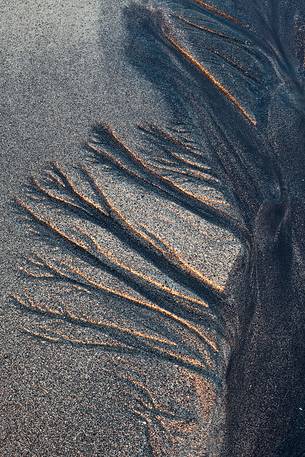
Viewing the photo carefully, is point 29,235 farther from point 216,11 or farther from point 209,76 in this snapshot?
point 216,11

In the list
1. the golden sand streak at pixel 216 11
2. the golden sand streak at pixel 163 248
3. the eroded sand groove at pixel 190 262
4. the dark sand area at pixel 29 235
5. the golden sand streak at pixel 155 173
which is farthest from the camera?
the golden sand streak at pixel 216 11

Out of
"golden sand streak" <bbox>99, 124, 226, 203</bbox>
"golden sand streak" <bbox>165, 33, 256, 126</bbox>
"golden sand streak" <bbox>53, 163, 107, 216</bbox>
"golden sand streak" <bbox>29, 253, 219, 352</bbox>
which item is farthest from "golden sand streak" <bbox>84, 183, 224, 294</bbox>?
"golden sand streak" <bbox>165, 33, 256, 126</bbox>

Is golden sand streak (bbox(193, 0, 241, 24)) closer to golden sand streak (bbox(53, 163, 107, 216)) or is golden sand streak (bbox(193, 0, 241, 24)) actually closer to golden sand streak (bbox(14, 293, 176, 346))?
golden sand streak (bbox(53, 163, 107, 216))

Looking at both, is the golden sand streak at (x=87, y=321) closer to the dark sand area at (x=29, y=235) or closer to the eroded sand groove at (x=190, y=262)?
the eroded sand groove at (x=190, y=262)

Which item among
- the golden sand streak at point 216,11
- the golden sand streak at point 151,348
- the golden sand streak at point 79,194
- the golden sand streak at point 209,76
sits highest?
the golden sand streak at point 216,11

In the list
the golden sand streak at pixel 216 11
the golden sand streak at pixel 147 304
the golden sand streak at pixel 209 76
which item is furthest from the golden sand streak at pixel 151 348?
the golden sand streak at pixel 216 11

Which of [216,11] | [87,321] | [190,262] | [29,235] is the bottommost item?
[87,321]

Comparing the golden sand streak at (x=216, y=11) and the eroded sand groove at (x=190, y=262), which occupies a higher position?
the golden sand streak at (x=216, y=11)

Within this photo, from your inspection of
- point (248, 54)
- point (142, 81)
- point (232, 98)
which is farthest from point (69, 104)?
point (248, 54)

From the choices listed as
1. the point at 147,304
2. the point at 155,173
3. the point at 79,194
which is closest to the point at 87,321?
→ the point at 147,304
